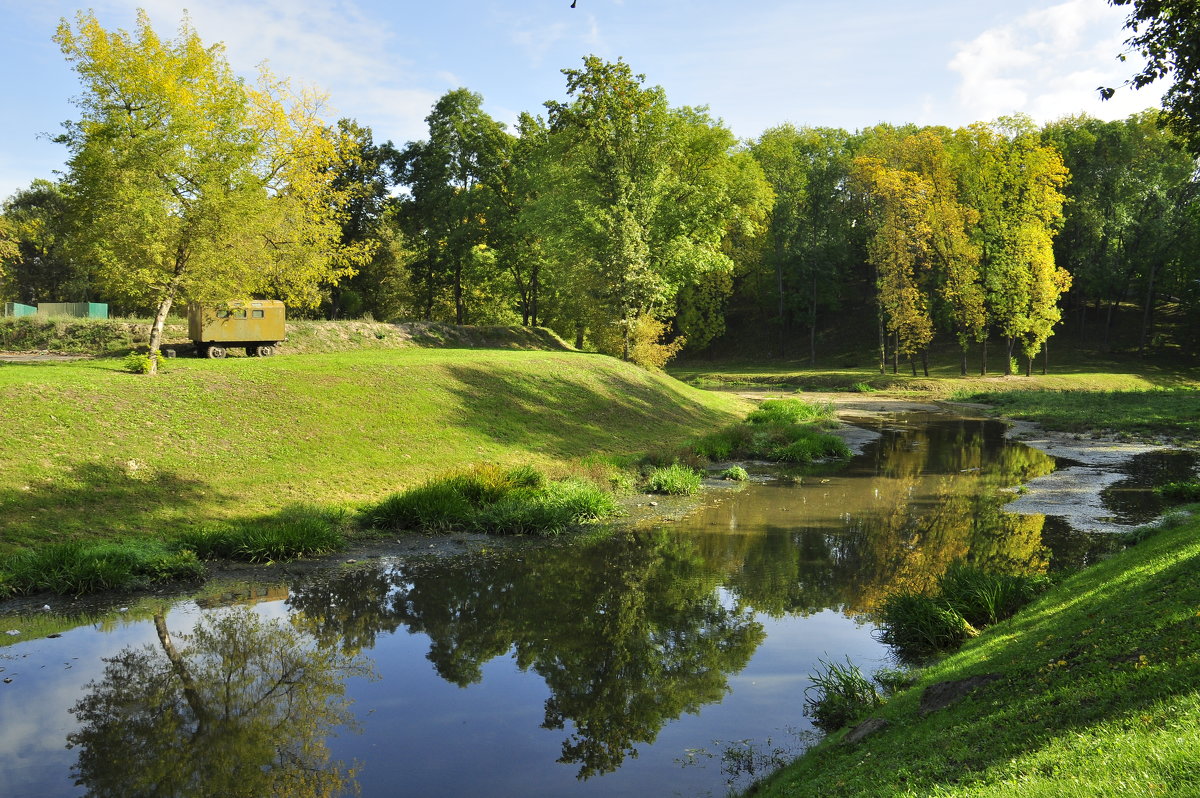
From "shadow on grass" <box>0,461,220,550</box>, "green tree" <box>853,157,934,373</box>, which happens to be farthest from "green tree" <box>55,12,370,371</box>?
"green tree" <box>853,157,934,373</box>

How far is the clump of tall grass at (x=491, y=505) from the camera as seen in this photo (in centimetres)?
1716

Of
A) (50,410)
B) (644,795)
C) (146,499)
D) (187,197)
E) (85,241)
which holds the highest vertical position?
(187,197)

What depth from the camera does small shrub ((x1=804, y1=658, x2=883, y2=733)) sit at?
28.0 feet

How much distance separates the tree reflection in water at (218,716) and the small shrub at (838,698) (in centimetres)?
499

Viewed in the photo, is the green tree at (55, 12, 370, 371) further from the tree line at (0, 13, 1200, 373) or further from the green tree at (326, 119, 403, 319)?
the green tree at (326, 119, 403, 319)

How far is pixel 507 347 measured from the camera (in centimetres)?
4659

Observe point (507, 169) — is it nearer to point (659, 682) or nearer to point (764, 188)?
point (764, 188)

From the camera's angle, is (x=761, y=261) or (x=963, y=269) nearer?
(x=963, y=269)

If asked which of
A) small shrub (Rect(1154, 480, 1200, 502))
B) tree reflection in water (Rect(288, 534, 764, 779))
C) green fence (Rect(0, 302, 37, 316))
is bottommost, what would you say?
tree reflection in water (Rect(288, 534, 764, 779))

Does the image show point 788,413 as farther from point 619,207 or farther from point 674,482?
point 674,482

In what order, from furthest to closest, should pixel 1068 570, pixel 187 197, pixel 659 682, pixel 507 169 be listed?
1. pixel 507 169
2. pixel 187 197
3. pixel 1068 570
4. pixel 659 682

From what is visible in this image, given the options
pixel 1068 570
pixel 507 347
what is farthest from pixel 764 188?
pixel 1068 570

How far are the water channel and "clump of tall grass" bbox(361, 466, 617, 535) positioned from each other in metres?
1.08

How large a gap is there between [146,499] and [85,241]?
9687mm
